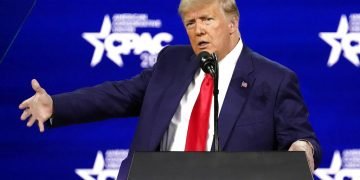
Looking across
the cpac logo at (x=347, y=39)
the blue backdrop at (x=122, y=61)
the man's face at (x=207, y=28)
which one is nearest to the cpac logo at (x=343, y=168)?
→ the blue backdrop at (x=122, y=61)

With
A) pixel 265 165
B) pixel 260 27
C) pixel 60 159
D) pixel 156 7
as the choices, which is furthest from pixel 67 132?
pixel 265 165

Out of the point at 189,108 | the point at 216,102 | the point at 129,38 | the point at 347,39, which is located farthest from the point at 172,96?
the point at 347,39

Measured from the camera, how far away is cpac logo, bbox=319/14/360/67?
322cm

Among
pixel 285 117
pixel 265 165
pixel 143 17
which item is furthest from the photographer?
pixel 143 17

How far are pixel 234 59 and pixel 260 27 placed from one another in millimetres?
863

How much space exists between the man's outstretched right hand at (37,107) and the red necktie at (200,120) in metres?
0.41

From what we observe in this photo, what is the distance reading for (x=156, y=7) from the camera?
3.29 metres

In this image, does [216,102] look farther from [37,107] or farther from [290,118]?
[37,107]

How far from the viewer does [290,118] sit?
233 centimetres

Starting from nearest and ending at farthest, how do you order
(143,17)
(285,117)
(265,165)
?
(265,165) < (285,117) < (143,17)

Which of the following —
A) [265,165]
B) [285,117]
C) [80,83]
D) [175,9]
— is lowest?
[265,165]

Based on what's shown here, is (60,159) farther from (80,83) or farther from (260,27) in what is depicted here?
(260,27)

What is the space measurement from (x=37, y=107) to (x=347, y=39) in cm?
149

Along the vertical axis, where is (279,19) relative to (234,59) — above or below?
above
